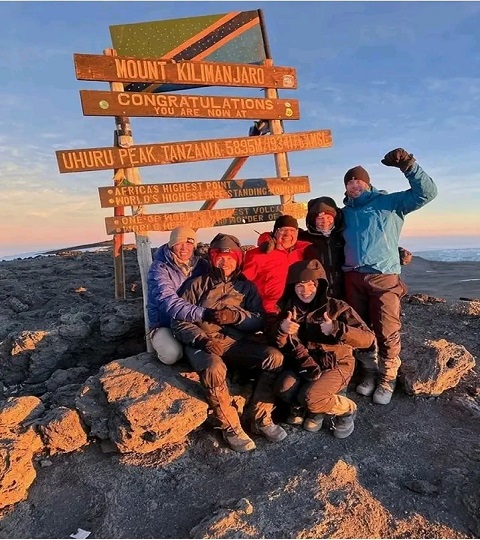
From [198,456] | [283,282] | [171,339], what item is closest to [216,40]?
[283,282]

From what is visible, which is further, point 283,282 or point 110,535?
point 283,282

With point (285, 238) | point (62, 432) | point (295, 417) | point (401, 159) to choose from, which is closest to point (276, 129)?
point (285, 238)

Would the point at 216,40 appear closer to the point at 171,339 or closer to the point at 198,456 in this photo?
the point at 171,339

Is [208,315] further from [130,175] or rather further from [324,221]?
[130,175]

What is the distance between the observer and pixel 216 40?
278 inches

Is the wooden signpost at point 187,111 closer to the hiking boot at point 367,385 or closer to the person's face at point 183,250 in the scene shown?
the person's face at point 183,250

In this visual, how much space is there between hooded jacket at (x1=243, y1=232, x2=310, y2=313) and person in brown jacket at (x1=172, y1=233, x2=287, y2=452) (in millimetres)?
225

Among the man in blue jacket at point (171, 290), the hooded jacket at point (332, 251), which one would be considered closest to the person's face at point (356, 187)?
the hooded jacket at point (332, 251)

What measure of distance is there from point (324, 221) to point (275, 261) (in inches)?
34.0

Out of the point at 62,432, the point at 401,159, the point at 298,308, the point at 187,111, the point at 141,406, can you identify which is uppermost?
the point at 187,111

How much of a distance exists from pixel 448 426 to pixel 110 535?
384 centimetres

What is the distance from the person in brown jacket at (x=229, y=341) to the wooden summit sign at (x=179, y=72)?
10.0 feet

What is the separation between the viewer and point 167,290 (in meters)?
5.13

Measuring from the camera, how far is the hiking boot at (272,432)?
4698 mm
